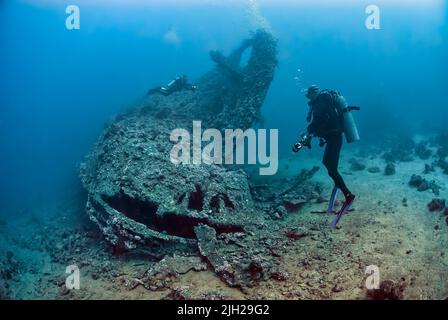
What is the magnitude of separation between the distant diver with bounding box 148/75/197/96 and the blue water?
9189 mm

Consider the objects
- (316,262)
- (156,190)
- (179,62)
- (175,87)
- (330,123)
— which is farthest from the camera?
(179,62)

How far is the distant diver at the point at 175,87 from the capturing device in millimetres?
13758

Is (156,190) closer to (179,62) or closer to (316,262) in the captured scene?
(316,262)

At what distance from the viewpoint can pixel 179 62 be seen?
125m

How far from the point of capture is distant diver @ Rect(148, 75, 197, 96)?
13758mm

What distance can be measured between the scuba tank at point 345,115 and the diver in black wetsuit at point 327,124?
8 centimetres

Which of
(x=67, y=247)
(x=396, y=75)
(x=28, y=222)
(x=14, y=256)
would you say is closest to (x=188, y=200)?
(x=67, y=247)

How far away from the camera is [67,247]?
28.6ft

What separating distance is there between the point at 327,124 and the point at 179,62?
407ft

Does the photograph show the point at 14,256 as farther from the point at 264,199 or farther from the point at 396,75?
the point at 396,75

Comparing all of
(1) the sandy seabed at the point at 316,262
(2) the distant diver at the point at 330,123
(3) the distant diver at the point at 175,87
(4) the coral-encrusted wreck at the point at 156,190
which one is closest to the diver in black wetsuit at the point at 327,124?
(2) the distant diver at the point at 330,123

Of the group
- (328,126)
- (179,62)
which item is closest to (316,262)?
(328,126)

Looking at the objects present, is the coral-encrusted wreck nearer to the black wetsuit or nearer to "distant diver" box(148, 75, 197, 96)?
the black wetsuit
